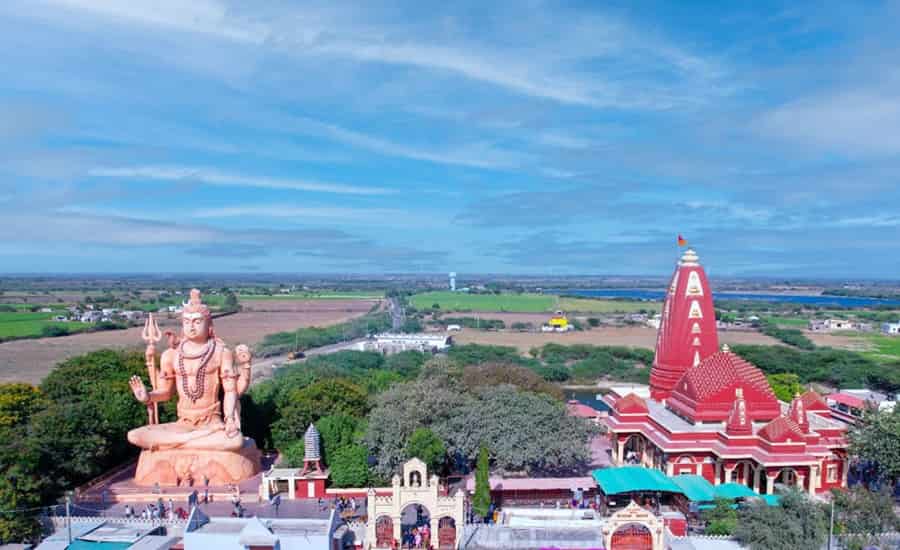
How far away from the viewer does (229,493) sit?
952 inches

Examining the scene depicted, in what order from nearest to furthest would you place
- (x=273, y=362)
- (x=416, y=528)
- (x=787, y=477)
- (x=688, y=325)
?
1. (x=416, y=528)
2. (x=787, y=477)
3. (x=688, y=325)
4. (x=273, y=362)

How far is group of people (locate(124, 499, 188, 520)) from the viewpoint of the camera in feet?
72.8

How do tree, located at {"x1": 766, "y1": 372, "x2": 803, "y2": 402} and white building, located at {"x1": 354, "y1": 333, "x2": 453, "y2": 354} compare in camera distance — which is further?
white building, located at {"x1": 354, "y1": 333, "x2": 453, "y2": 354}

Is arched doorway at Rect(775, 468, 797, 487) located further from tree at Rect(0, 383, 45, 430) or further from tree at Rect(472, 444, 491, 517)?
tree at Rect(0, 383, 45, 430)

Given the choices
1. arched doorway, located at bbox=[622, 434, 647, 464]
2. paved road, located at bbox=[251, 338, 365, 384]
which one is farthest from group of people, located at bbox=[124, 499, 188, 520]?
paved road, located at bbox=[251, 338, 365, 384]

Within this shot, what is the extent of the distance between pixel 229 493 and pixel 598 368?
46141mm

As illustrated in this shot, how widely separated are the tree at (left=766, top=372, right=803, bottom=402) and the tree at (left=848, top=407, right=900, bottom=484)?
12220 millimetres

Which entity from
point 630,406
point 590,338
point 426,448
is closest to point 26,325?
point 590,338

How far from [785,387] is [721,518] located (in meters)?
22.2

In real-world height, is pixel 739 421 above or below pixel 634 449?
above

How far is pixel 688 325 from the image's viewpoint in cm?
3095

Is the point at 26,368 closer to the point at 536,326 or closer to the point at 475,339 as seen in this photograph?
the point at 475,339

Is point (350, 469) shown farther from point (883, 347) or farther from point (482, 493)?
point (883, 347)

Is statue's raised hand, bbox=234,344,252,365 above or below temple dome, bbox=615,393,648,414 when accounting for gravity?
above
